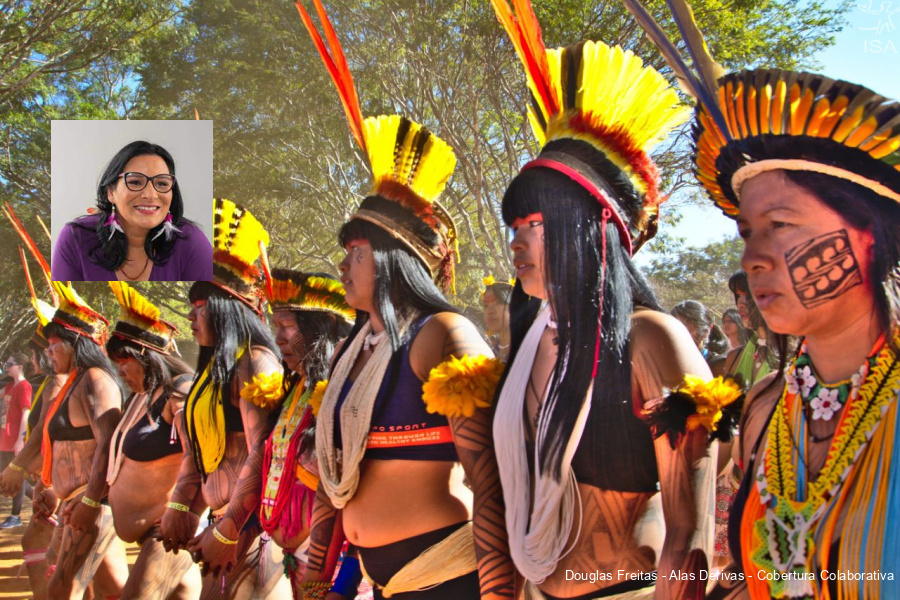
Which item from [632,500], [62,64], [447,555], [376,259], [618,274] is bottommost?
[447,555]

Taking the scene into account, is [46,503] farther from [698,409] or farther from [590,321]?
[698,409]

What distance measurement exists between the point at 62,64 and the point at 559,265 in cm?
1626

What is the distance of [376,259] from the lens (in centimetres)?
Answer: 324

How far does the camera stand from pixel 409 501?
2.87 m

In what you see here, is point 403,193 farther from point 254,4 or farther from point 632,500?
point 254,4

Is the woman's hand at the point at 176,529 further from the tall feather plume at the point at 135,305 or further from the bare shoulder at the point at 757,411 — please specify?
the bare shoulder at the point at 757,411

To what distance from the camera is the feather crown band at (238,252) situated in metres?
5.05

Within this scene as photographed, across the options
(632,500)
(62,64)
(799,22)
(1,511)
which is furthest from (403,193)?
(62,64)

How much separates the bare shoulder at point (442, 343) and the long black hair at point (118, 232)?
3.43 meters

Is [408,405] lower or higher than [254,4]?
lower

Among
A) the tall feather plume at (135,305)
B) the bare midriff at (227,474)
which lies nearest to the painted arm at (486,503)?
the bare midriff at (227,474)

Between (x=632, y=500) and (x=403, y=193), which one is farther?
(x=403, y=193)

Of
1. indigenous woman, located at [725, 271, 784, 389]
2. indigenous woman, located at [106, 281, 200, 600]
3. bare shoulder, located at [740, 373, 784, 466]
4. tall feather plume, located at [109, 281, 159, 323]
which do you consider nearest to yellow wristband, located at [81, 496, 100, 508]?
indigenous woman, located at [106, 281, 200, 600]

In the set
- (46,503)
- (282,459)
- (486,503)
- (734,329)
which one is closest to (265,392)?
(282,459)
